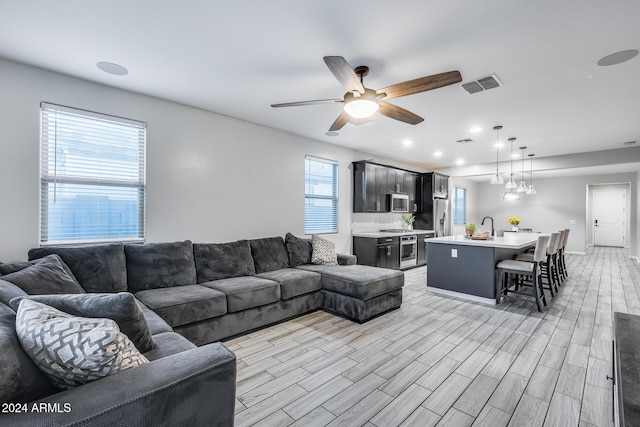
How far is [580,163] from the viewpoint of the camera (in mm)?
6301

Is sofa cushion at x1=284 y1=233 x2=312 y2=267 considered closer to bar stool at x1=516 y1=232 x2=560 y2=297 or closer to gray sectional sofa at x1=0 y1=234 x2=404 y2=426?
gray sectional sofa at x1=0 y1=234 x2=404 y2=426

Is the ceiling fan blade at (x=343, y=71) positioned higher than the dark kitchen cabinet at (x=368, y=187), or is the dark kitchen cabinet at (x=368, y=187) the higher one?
the ceiling fan blade at (x=343, y=71)

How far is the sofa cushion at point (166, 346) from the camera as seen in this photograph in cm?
164

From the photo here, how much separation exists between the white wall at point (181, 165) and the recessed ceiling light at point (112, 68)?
42 cm

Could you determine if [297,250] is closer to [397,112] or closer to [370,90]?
[397,112]

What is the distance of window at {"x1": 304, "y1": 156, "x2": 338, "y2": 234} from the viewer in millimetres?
5402

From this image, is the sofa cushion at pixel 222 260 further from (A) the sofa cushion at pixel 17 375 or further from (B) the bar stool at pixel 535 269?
(B) the bar stool at pixel 535 269

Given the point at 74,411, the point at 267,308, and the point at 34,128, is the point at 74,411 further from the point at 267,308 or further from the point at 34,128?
the point at 34,128

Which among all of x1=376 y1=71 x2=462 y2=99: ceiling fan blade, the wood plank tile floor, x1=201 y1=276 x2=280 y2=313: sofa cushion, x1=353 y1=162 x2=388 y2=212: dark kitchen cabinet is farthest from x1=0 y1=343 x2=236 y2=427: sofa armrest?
x1=353 y1=162 x2=388 y2=212: dark kitchen cabinet

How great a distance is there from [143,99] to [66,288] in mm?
2313

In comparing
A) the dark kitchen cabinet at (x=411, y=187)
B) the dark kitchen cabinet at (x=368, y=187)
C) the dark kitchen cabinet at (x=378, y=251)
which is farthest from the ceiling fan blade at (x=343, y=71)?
the dark kitchen cabinet at (x=411, y=187)

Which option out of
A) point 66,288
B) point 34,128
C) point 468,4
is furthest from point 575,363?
point 34,128

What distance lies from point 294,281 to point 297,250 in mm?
927

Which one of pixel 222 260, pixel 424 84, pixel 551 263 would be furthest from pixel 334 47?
pixel 551 263
